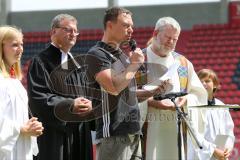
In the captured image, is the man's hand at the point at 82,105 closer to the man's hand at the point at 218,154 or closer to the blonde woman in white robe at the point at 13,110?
the blonde woman in white robe at the point at 13,110

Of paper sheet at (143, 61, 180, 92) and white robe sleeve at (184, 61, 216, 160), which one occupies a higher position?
paper sheet at (143, 61, 180, 92)

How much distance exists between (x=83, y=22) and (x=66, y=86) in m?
15.3

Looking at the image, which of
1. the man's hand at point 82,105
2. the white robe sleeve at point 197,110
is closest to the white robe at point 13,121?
the man's hand at point 82,105

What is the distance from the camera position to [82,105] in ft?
15.1

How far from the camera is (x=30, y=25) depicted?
20844 millimetres

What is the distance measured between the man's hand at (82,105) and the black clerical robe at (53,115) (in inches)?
6.3

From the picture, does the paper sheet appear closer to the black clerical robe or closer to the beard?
the beard

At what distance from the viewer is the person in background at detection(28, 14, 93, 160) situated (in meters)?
4.84

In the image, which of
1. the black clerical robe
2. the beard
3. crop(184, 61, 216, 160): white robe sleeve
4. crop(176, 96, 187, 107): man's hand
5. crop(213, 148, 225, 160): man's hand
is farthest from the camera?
crop(213, 148, 225, 160): man's hand

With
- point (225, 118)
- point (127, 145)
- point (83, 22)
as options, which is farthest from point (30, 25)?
point (127, 145)

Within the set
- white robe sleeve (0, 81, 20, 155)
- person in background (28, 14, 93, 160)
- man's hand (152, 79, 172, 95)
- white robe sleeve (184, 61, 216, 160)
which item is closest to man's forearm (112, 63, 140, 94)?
person in background (28, 14, 93, 160)

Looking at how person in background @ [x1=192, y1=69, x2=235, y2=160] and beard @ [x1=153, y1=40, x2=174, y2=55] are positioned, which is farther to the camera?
person in background @ [x1=192, y1=69, x2=235, y2=160]

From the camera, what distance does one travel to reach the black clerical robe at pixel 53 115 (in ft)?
15.8

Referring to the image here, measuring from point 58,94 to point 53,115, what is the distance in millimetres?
178
